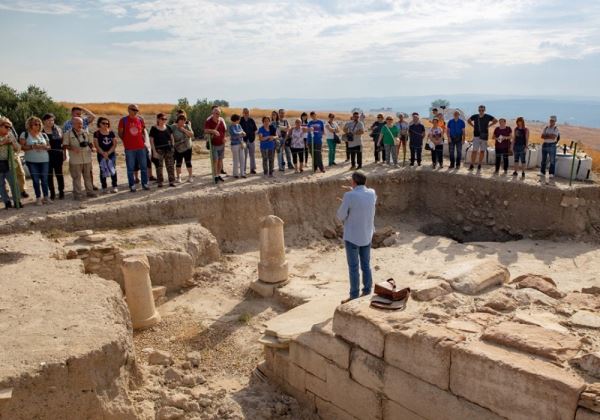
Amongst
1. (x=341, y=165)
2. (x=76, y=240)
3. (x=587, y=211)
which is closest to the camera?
(x=76, y=240)

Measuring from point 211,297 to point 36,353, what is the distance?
4725 millimetres

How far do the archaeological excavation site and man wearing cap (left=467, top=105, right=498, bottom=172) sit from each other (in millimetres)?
1704

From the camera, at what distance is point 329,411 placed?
6.48 meters

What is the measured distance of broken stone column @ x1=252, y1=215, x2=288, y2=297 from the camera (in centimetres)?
998

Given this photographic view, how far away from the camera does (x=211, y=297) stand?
1002 centimetres

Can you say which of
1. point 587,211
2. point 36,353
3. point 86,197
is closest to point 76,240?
point 86,197

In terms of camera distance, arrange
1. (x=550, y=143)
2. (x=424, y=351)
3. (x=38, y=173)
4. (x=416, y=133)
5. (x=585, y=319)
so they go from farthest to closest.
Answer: (x=416, y=133) < (x=550, y=143) < (x=38, y=173) < (x=585, y=319) < (x=424, y=351)

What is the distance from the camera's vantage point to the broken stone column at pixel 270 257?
32.8ft

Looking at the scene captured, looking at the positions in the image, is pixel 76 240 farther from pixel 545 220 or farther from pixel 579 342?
pixel 545 220

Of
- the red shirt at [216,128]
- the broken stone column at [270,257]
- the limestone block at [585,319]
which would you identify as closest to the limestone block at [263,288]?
the broken stone column at [270,257]

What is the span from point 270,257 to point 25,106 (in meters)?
16.9

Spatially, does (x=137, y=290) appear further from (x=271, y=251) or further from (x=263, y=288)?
(x=271, y=251)


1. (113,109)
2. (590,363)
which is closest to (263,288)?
(590,363)

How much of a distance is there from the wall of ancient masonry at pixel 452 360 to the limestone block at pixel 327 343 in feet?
0.04
